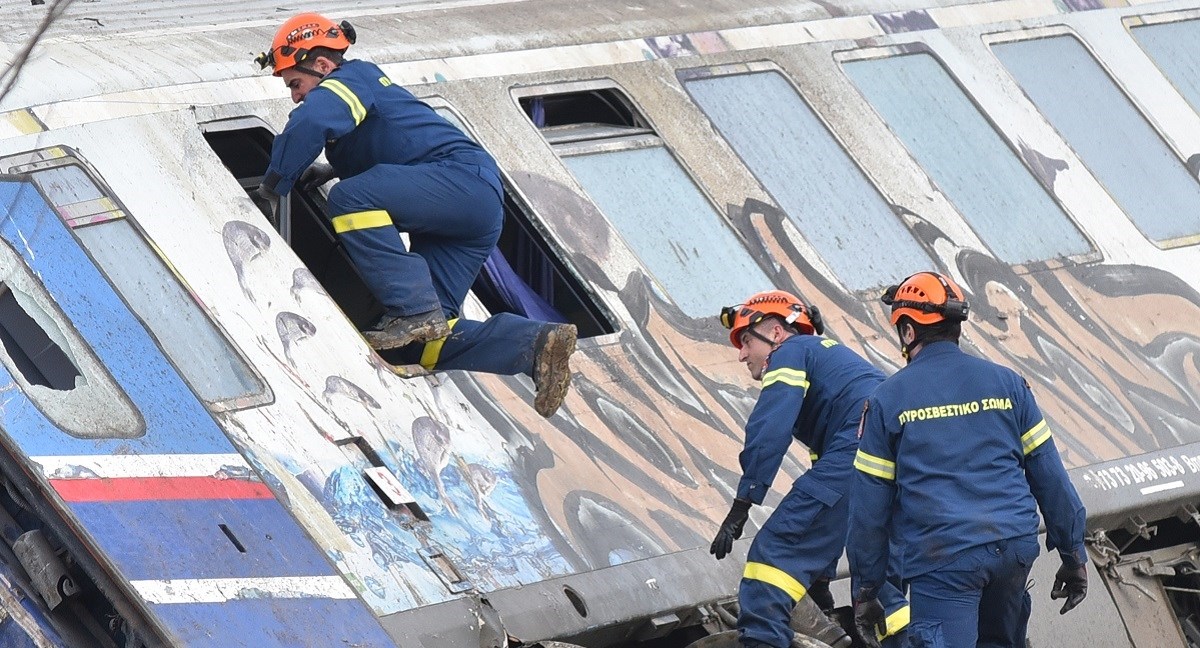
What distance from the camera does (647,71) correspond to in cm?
1012

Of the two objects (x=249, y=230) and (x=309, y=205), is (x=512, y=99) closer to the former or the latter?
(x=309, y=205)

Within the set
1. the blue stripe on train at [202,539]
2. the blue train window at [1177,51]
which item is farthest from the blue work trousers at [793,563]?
the blue train window at [1177,51]

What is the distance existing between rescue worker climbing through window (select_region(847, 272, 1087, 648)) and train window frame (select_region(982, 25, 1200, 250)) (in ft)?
13.0

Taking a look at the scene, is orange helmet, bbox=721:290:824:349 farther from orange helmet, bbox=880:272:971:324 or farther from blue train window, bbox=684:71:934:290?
blue train window, bbox=684:71:934:290

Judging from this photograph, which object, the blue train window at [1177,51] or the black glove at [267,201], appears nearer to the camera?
the black glove at [267,201]

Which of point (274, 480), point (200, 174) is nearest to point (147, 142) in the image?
point (200, 174)

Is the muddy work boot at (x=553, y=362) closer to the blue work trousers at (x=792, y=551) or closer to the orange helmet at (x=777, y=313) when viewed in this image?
the orange helmet at (x=777, y=313)

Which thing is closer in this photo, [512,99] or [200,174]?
[200,174]

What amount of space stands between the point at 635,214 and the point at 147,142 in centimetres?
235

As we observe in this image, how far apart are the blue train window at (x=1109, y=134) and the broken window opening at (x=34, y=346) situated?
6048mm

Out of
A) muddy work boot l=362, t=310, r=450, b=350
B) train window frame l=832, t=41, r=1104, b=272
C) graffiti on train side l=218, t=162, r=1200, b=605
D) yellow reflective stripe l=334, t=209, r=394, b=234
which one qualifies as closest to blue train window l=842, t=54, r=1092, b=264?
train window frame l=832, t=41, r=1104, b=272

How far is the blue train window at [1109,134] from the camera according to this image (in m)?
11.1

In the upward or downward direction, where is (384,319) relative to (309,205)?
downward

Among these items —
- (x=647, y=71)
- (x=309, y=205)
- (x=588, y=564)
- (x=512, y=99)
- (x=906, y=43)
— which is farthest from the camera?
(x=906, y=43)
